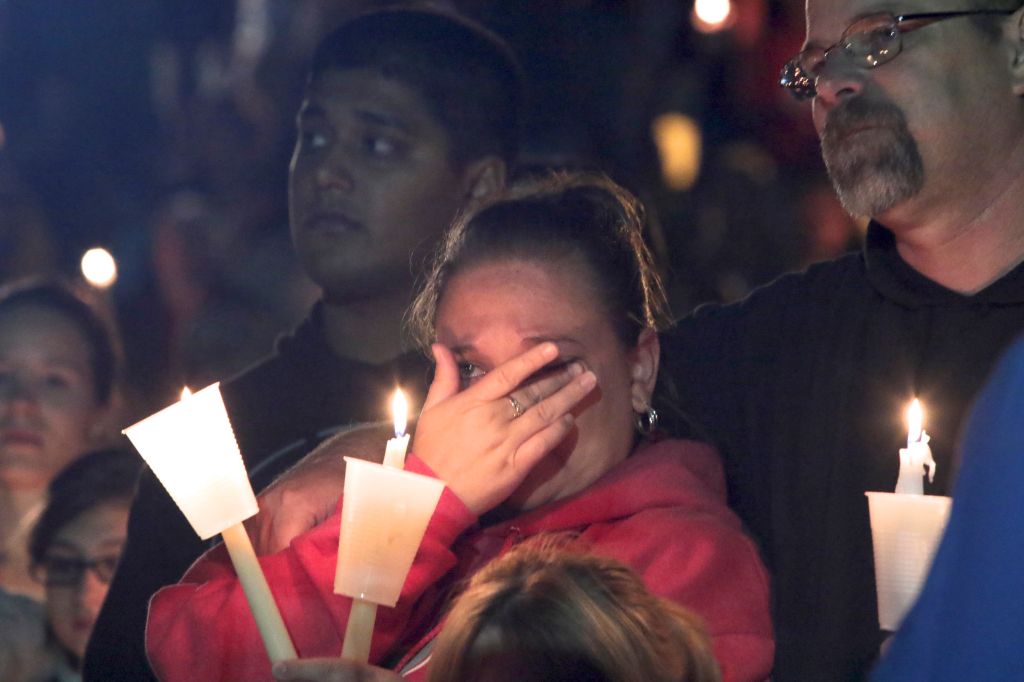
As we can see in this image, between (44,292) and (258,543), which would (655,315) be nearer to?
(258,543)

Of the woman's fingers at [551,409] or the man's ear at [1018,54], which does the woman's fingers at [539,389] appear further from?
the man's ear at [1018,54]

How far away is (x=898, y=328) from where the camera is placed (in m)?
1.78

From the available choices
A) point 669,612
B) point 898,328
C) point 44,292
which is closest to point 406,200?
point 44,292

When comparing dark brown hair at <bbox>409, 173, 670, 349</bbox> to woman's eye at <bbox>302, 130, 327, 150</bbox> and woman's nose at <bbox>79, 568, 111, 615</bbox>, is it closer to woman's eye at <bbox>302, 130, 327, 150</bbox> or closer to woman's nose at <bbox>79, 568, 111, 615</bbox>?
woman's eye at <bbox>302, 130, 327, 150</bbox>

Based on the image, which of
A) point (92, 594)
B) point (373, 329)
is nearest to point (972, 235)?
point (373, 329)

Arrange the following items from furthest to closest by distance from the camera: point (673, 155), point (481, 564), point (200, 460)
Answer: point (673, 155) → point (481, 564) → point (200, 460)

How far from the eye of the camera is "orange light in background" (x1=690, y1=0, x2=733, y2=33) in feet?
7.70

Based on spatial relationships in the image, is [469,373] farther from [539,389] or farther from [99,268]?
[99,268]

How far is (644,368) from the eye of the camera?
176cm

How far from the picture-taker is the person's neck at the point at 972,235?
1.71 m

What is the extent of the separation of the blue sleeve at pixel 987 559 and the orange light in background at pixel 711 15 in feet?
5.63

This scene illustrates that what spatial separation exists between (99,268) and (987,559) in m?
1.84

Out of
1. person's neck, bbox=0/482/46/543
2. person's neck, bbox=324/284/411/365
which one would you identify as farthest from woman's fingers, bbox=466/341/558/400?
person's neck, bbox=0/482/46/543

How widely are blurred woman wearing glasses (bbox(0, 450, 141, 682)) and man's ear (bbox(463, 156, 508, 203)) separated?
2.39 ft
